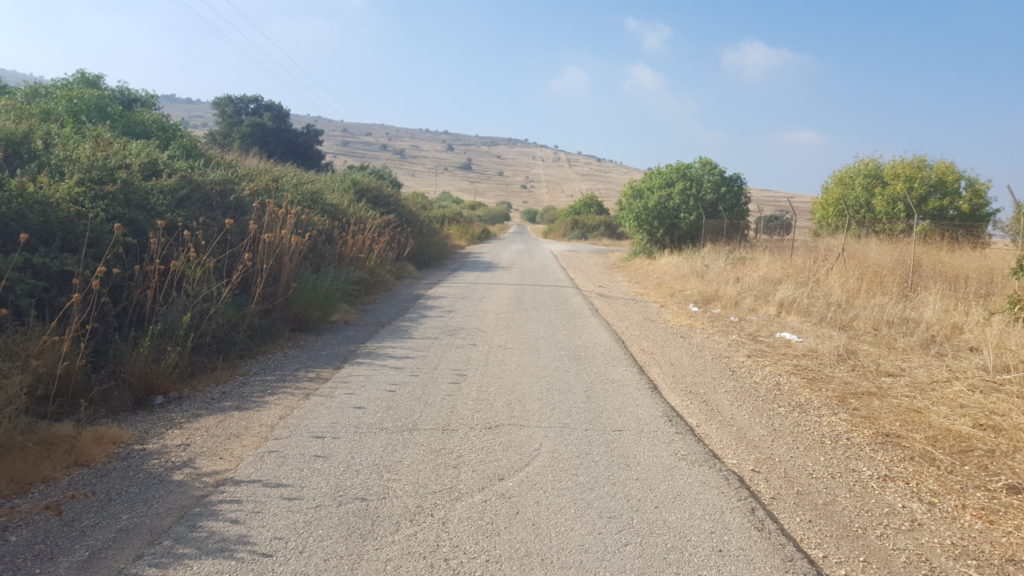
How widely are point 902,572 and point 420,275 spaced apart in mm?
18322

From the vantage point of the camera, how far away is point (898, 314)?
1173 centimetres

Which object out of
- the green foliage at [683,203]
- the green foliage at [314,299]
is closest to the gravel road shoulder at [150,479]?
the green foliage at [314,299]

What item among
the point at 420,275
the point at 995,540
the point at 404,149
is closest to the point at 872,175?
the point at 420,275

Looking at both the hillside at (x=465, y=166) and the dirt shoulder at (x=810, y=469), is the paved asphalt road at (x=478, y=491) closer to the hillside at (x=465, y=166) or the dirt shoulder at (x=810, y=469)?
the dirt shoulder at (x=810, y=469)

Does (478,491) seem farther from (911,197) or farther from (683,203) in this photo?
(683,203)

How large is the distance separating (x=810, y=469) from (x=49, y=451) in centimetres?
569

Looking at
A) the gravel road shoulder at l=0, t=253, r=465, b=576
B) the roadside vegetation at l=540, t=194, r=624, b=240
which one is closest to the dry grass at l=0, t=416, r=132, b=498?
the gravel road shoulder at l=0, t=253, r=465, b=576

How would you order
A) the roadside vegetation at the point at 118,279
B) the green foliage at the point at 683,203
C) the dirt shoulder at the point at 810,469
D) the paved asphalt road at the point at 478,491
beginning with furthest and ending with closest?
the green foliage at the point at 683,203 → the roadside vegetation at the point at 118,279 → the dirt shoulder at the point at 810,469 → the paved asphalt road at the point at 478,491

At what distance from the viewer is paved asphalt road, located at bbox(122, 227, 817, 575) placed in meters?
3.76

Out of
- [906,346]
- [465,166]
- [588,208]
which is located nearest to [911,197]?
[906,346]

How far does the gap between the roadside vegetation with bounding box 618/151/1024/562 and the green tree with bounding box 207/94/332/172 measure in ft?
77.1

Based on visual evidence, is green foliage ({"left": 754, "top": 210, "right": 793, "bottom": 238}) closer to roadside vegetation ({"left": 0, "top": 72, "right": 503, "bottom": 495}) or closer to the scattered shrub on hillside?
roadside vegetation ({"left": 0, "top": 72, "right": 503, "bottom": 495})

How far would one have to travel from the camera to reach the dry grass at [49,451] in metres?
4.68

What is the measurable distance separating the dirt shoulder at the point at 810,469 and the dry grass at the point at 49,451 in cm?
485
